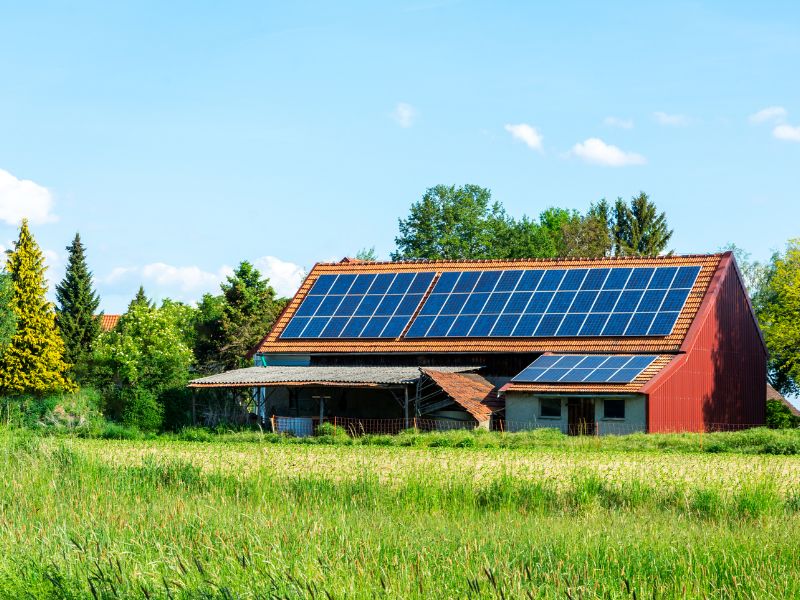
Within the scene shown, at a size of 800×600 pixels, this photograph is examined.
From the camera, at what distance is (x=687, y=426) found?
39688 mm

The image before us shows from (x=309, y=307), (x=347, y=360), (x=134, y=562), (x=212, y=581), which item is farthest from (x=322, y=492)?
(x=309, y=307)

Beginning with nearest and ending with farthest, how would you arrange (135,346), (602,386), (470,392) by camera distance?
(602,386)
(470,392)
(135,346)

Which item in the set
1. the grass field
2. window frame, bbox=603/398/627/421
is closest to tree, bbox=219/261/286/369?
window frame, bbox=603/398/627/421

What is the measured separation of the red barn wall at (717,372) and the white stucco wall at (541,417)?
0.77m

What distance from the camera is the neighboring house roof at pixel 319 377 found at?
39.6 m

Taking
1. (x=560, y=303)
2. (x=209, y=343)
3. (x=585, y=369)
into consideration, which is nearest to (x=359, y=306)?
(x=560, y=303)

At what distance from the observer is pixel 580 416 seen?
38.7 m

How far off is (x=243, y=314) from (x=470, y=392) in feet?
78.8

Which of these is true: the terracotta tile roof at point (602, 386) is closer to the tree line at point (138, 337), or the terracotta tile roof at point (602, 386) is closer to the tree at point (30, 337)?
the tree line at point (138, 337)

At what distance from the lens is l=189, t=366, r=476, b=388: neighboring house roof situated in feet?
130

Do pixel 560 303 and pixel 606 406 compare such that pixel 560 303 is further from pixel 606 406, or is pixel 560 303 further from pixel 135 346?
pixel 135 346

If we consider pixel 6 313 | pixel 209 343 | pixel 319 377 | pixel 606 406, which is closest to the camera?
pixel 606 406

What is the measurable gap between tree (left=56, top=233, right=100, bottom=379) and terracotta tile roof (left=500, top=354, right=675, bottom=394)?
34.4 metres

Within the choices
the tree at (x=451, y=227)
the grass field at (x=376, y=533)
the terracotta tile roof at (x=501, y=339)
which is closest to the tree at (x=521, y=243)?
the tree at (x=451, y=227)
